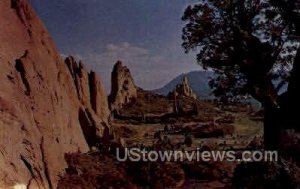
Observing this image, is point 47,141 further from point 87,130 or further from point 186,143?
point 186,143

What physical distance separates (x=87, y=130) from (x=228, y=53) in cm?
1890

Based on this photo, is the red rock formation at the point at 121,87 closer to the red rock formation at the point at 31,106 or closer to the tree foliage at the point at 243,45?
the red rock formation at the point at 31,106

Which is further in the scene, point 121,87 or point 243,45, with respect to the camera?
point 121,87

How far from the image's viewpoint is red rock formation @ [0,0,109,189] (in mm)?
16250

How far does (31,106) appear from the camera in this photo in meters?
19.4

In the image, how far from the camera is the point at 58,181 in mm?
18281

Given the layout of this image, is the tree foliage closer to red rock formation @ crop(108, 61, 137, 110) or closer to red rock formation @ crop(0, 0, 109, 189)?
red rock formation @ crop(0, 0, 109, 189)

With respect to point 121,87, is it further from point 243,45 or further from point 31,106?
point 243,45

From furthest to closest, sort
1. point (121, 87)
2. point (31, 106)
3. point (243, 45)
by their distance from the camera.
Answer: point (121, 87)
point (31, 106)
point (243, 45)

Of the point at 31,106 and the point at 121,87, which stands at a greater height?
the point at 121,87

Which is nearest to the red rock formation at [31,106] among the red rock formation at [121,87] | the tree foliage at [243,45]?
the tree foliage at [243,45]

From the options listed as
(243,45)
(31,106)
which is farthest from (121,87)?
(243,45)

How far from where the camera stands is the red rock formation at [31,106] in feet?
53.3

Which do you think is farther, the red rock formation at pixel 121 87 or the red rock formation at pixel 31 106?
the red rock formation at pixel 121 87
